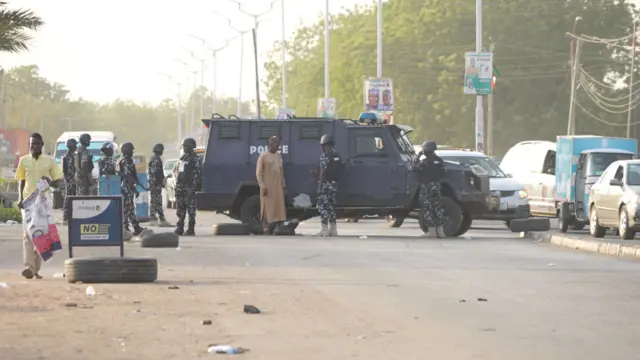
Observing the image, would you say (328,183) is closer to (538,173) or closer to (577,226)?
(577,226)

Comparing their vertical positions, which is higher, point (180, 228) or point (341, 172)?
point (341, 172)

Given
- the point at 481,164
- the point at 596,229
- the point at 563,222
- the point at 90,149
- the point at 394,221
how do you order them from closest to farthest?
the point at 596,229
the point at 563,222
the point at 481,164
the point at 394,221
the point at 90,149

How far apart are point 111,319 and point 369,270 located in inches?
271

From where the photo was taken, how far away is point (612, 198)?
3011 cm

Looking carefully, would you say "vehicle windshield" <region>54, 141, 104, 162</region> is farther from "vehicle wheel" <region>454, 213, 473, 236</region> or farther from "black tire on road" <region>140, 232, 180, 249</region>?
"black tire on road" <region>140, 232, 180, 249</region>

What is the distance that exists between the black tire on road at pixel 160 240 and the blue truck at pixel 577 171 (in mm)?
11171

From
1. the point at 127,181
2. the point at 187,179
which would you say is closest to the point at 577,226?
the point at 187,179

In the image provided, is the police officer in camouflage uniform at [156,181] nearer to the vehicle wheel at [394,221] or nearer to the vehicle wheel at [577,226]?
the vehicle wheel at [394,221]

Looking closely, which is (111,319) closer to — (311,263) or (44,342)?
(44,342)

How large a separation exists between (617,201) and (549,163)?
29.0ft

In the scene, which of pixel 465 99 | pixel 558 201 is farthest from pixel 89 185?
pixel 465 99

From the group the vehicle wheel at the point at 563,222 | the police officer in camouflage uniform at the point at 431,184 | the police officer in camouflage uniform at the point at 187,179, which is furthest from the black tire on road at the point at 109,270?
the vehicle wheel at the point at 563,222

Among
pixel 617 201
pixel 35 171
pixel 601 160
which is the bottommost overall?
pixel 617 201

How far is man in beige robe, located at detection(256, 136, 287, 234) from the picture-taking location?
29.1 m
